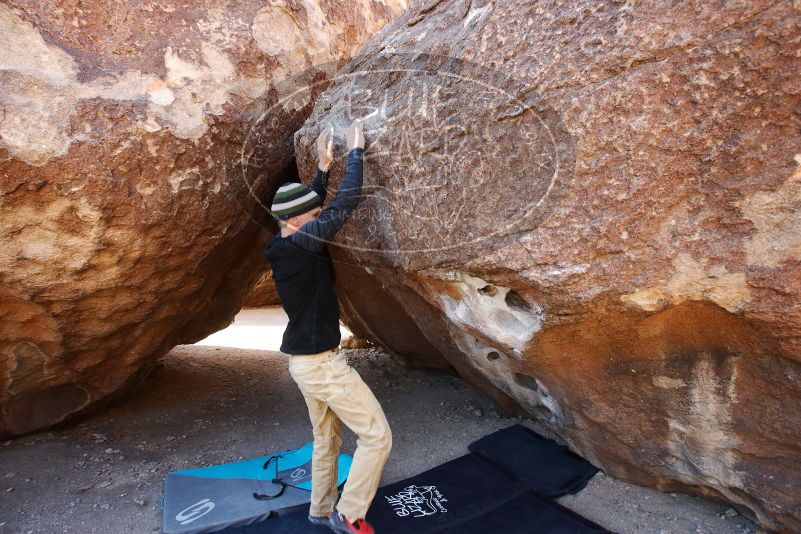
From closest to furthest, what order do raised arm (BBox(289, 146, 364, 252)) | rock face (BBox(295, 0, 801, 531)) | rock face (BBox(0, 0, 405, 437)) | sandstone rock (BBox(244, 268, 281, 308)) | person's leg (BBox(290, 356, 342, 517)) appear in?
rock face (BBox(295, 0, 801, 531)), raised arm (BBox(289, 146, 364, 252)), person's leg (BBox(290, 356, 342, 517)), rock face (BBox(0, 0, 405, 437)), sandstone rock (BBox(244, 268, 281, 308))

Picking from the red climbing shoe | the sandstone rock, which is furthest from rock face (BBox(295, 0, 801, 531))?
the sandstone rock

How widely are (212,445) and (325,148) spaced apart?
76.8 inches

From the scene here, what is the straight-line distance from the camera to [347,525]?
7.11 feet

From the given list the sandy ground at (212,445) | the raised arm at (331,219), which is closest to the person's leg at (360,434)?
the raised arm at (331,219)

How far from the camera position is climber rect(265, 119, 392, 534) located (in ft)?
6.88

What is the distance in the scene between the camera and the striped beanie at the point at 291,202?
215 centimetres

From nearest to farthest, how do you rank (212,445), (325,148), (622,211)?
(622,211)
(325,148)
(212,445)

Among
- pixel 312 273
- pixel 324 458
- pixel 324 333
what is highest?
pixel 312 273

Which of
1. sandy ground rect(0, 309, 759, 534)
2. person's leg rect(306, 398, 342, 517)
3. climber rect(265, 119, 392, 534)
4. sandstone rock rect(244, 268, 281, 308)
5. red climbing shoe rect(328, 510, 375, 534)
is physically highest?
climber rect(265, 119, 392, 534)

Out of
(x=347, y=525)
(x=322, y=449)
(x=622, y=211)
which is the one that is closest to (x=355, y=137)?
(x=622, y=211)

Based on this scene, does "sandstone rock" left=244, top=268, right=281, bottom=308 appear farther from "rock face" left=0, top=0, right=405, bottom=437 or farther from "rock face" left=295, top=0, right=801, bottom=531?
"rock face" left=295, top=0, right=801, bottom=531

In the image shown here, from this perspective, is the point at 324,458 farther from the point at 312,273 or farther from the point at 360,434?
the point at 312,273

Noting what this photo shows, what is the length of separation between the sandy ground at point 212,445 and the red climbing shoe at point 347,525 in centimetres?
62

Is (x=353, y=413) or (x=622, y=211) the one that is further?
(x=353, y=413)
